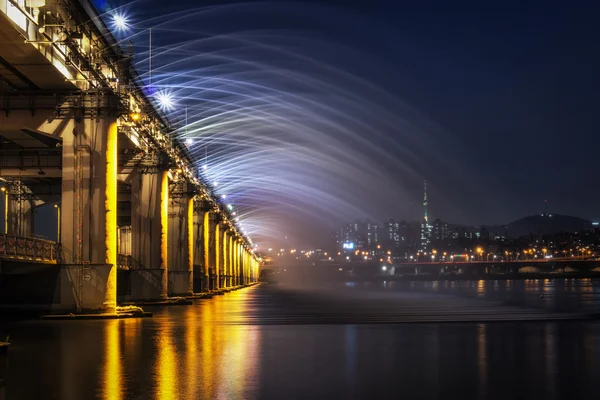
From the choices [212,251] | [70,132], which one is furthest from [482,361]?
[212,251]

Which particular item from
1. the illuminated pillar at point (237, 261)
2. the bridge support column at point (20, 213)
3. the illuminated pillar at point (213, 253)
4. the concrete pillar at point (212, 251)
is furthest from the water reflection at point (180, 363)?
the illuminated pillar at point (237, 261)

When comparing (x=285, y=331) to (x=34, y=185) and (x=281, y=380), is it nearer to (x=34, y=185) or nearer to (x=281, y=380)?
(x=281, y=380)

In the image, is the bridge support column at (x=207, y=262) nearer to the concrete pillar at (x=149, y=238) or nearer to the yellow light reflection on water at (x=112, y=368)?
the concrete pillar at (x=149, y=238)

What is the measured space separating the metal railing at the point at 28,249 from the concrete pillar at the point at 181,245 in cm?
3260

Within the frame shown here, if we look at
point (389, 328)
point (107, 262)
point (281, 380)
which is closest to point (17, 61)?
point (107, 262)

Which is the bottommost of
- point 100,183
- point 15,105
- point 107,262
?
point 107,262

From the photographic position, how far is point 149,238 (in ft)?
203

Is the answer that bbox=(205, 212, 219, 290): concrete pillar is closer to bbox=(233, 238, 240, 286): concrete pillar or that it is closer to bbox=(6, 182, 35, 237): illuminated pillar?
bbox=(6, 182, 35, 237): illuminated pillar

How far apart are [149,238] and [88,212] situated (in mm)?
21938

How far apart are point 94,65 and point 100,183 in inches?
238

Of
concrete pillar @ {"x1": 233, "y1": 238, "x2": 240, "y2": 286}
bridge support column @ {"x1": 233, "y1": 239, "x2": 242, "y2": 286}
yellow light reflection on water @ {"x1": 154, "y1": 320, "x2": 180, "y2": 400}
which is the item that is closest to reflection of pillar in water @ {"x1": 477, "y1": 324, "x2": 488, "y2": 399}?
yellow light reflection on water @ {"x1": 154, "y1": 320, "x2": 180, "y2": 400}

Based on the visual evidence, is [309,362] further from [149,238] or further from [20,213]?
[20,213]

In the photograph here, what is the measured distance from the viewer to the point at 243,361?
18.2 meters

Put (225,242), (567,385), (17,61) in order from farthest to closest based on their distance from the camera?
1. (225,242)
2. (17,61)
3. (567,385)
